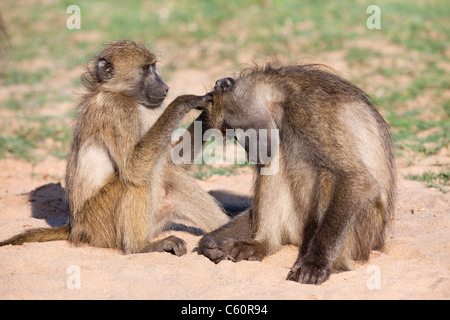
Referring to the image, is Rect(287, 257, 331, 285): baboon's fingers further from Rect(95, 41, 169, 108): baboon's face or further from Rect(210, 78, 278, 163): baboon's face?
Rect(95, 41, 169, 108): baboon's face

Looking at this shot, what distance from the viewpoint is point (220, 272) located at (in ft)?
11.6

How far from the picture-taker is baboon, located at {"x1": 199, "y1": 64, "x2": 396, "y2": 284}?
3.47 metres

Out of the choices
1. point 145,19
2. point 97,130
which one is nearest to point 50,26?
point 145,19

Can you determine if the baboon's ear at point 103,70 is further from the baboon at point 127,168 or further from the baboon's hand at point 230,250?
the baboon's hand at point 230,250

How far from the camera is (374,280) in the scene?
3.31 m

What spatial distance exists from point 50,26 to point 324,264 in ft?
30.0

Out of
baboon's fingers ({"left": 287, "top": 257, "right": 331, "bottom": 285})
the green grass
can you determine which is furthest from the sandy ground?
the green grass

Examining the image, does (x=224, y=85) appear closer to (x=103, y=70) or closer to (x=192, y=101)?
(x=192, y=101)

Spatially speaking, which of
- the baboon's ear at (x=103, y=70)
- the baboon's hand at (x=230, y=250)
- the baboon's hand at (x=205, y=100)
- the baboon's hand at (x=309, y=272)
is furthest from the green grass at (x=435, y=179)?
the baboon's ear at (x=103, y=70)

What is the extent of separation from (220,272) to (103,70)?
167 cm

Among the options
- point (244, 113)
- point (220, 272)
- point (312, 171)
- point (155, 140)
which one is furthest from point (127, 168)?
point (312, 171)
